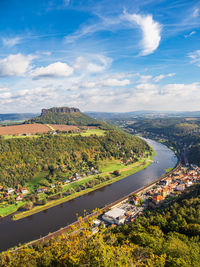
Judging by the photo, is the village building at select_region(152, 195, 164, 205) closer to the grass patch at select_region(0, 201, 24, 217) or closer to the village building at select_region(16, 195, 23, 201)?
the grass patch at select_region(0, 201, 24, 217)

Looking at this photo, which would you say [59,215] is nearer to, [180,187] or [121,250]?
[121,250]

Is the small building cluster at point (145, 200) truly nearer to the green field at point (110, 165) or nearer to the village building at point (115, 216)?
the village building at point (115, 216)

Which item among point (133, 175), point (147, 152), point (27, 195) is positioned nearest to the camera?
point (27, 195)

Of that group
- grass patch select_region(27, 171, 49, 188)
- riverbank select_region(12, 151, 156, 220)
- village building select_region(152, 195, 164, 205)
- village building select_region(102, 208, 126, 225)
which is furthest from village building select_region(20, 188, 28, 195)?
village building select_region(152, 195, 164, 205)

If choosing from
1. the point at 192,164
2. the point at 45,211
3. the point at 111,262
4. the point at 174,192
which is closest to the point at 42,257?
the point at 111,262

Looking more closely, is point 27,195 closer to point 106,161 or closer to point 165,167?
point 106,161

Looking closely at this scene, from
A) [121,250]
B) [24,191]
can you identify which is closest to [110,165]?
[24,191]

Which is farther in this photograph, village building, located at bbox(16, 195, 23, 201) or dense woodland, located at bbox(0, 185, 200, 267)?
village building, located at bbox(16, 195, 23, 201)

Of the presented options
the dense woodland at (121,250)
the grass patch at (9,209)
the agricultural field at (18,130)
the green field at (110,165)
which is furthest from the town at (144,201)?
the agricultural field at (18,130)
